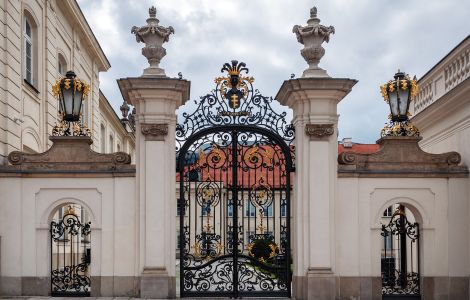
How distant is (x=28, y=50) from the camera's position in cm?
1705

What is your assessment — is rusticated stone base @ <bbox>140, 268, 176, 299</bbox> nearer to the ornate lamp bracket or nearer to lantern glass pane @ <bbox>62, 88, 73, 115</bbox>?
the ornate lamp bracket

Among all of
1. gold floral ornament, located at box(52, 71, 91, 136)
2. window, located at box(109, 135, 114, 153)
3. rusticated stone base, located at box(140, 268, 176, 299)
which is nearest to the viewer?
rusticated stone base, located at box(140, 268, 176, 299)

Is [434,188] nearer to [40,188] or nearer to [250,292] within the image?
[250,292]

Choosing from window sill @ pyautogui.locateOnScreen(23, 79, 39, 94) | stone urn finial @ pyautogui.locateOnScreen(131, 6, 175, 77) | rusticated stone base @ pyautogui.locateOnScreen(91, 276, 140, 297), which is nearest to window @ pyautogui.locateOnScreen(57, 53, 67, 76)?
window sill @ pyautogui.locateOnScreen(23, 79, 39, 94)

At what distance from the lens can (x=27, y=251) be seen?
497 inches

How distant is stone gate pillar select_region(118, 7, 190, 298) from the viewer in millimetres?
12461

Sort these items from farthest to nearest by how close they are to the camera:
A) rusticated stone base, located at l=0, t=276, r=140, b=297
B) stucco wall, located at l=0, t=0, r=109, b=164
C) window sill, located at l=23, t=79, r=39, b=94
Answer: window sill, located at l=23, t=79, r=39, b=94, stucco wall, located at l=0, t=0, r=109, b=164, rusticated stone base, located at l=0, t=276, r=140, b=297

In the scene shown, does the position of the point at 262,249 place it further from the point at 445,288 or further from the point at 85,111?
the point at 85,111

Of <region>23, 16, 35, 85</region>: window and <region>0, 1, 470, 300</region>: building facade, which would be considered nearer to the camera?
<region>0, 1, 470, 300</region>: building facade

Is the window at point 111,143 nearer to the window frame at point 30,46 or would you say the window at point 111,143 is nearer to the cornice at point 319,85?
the window frame at point 30,46

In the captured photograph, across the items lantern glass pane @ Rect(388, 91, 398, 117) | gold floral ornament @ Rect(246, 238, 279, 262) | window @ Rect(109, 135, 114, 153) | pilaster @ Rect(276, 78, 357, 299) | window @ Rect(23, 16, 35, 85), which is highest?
window @ Rect(23, 16, 35, 85)

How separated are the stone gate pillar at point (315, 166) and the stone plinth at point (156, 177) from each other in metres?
2.26

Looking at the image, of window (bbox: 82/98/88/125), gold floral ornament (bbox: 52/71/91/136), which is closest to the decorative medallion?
gold floral ornament (bbox: 52/71/91/136)

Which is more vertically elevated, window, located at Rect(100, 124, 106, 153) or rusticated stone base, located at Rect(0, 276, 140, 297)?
window, located at Rect(100, 124, 106, 153)
